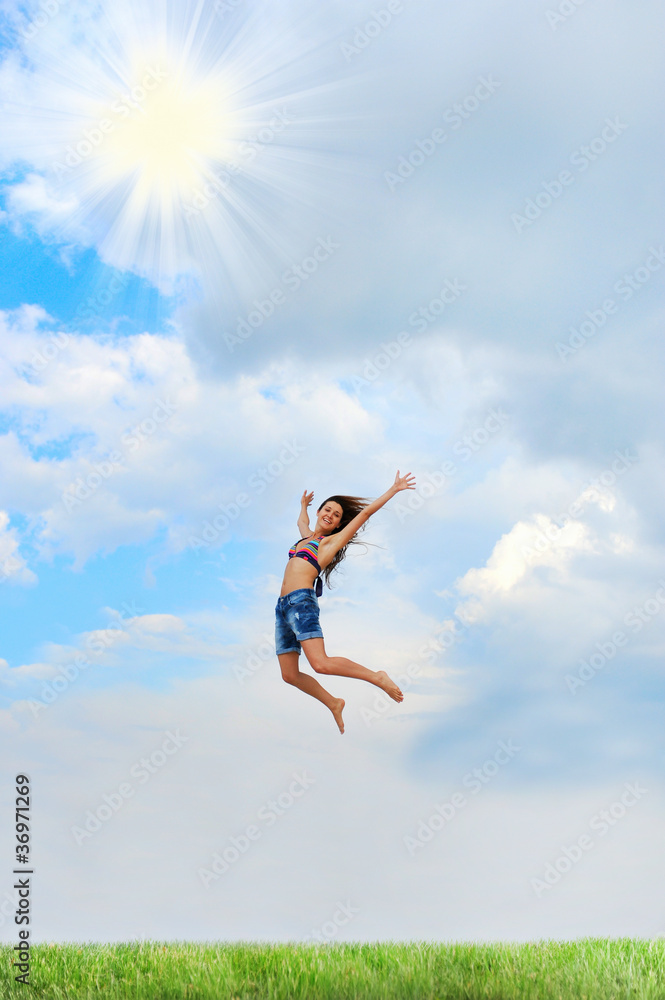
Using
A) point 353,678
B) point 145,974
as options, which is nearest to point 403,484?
point 353,678

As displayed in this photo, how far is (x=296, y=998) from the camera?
577 centimetres

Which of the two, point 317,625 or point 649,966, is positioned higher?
point 317,625

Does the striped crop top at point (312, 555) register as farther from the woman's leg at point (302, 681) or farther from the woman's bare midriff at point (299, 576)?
the woman's leg at point (302, 681)

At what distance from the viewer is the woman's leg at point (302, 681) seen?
8.31 meters

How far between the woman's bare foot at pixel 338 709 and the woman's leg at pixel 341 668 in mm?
522

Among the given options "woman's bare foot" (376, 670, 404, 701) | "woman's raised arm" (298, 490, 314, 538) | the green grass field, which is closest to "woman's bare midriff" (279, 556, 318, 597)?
"woman's raised arm" (298, 490, 314, 538)

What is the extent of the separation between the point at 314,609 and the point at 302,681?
34.2 inches

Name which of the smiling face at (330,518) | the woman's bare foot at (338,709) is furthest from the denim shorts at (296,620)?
the smiling face at (330,518)

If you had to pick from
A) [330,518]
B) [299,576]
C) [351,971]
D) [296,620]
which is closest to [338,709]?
[296,620]

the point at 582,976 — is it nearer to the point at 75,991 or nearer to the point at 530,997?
the point at 530,997

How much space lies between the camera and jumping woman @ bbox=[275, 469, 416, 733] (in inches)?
312

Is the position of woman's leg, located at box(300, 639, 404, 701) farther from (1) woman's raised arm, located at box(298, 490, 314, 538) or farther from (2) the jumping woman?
(1) woman's raised arm, located at box(298, 490, 314, 538)

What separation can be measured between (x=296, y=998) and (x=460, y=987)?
1214 mm

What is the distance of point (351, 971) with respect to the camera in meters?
6.25
